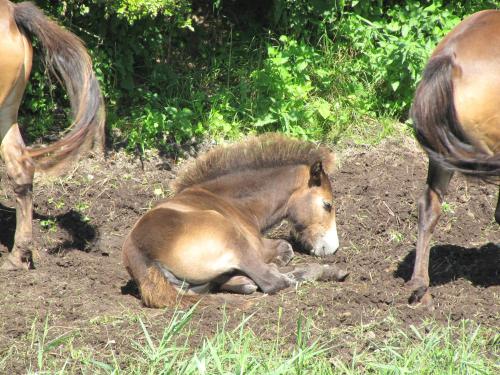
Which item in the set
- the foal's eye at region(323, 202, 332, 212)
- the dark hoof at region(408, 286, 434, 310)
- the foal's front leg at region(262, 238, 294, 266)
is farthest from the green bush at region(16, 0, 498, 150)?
the dark hoof at region(408, 286, 434, 310)

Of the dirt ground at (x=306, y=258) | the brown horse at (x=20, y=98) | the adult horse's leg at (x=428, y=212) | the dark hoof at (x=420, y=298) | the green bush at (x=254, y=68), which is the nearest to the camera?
the dirt ground at (x=306, y=258)

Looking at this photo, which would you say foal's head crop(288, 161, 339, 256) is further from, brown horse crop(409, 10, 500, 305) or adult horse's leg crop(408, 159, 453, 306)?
brown horse crop(409, 10, 500, 305)

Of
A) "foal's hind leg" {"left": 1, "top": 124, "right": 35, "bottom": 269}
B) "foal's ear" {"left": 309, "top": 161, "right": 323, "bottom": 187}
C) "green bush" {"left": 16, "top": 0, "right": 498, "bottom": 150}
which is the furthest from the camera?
"green bush" {"left": 16, "top": 0, "right": 498, "bottom": 150}

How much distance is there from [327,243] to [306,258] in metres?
0.26

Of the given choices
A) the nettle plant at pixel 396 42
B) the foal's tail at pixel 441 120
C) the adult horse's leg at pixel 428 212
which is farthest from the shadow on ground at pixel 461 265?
the nettle plant at pixel 396 42

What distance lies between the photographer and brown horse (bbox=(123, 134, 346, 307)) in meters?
5.91

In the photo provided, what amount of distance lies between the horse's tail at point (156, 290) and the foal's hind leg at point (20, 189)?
3.56 feet

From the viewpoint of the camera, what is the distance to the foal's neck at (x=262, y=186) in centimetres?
682

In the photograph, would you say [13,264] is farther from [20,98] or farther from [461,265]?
[461,265]

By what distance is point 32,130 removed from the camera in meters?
8.62

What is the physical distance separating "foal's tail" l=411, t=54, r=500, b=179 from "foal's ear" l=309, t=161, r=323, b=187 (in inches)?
44.3

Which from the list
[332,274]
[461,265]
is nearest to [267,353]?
[332,274]

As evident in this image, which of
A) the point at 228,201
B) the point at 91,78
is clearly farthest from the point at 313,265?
the point at 91,78

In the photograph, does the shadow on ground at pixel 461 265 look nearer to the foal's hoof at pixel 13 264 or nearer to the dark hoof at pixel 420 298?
the dark hoof at pixel 420 298
